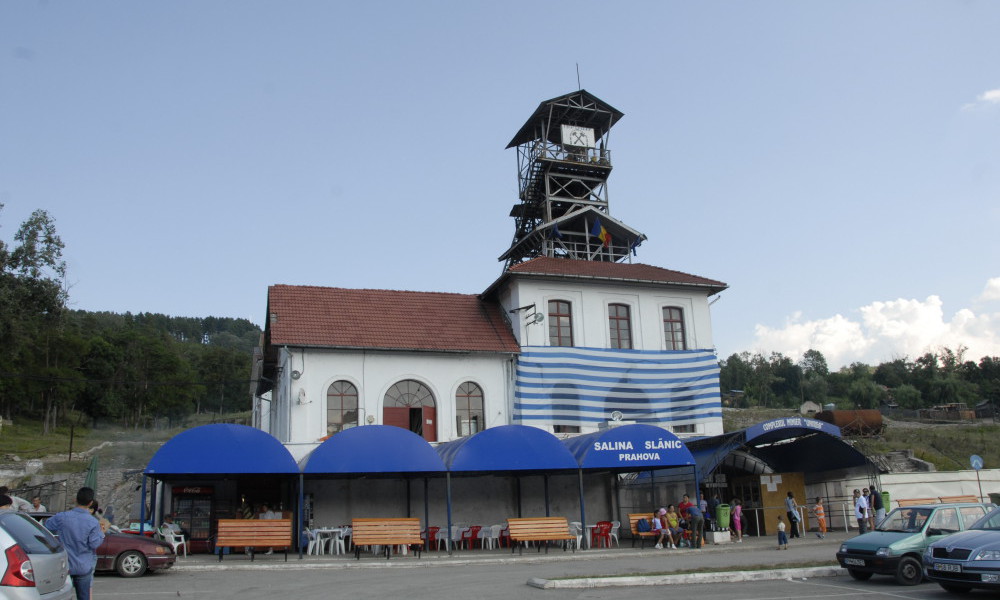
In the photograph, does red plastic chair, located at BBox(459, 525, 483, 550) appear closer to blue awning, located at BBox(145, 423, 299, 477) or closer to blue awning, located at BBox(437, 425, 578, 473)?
blue awning, located at BBox(437, 425, 578, 473)

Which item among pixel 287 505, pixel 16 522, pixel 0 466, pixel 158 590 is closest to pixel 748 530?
pixel 287 505

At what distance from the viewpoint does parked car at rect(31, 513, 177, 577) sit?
50.7 ft

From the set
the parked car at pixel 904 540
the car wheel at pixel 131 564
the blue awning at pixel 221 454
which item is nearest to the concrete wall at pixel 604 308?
the blue awning at pixel 221 454

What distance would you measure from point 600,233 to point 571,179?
477cm

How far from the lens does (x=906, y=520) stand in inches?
585

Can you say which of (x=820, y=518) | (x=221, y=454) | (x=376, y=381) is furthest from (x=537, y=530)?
(x=820, y=518)

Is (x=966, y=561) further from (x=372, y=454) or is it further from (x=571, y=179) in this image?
(x=571, y=179)

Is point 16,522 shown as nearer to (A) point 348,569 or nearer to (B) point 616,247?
(A) point 348,569

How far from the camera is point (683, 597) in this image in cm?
1198

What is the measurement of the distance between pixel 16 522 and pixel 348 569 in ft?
34.4

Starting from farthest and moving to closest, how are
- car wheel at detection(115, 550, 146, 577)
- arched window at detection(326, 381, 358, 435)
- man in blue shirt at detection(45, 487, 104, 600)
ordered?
arched window at detection(326, 381, 358, 435) → car wheel at detection(115, 550, 146, 577) → man in blue shirt at detection(45, 487, 104, 600)

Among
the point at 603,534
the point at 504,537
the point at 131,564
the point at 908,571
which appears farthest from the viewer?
the point at 504,537

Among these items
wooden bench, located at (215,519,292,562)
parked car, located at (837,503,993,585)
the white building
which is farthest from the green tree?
parked car, located at (837,503,993,585)

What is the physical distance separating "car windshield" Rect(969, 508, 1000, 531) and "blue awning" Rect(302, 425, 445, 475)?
1244 cm
